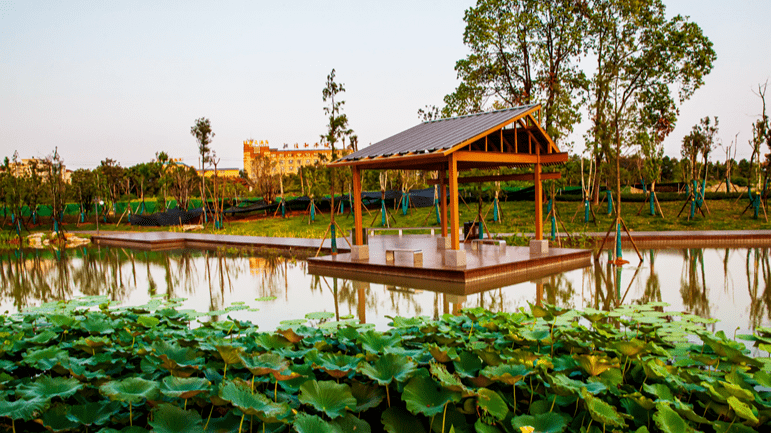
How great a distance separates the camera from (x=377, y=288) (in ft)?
28.2

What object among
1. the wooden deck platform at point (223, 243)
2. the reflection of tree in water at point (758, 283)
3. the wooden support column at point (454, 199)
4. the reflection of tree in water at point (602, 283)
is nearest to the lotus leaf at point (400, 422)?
the reflection of tree in water at point (758, 283)

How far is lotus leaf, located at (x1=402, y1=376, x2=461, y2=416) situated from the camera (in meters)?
2.30

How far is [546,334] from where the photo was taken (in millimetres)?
3393

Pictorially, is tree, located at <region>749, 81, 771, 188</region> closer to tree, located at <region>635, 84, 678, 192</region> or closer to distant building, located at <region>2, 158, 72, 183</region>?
tree, located at <region>635, 84, 678, 192</region>

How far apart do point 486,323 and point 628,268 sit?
6.97 m

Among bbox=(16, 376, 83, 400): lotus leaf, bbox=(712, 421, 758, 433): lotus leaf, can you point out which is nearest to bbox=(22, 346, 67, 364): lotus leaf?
bbox=(16, 376, 83, 400): lotus leaf

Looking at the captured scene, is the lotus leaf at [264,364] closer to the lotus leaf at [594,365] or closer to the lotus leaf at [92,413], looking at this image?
the lotus leaf at [92,413]

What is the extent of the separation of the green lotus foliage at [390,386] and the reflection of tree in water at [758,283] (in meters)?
2.58

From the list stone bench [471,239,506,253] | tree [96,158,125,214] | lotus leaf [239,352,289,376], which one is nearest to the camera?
lotus leaf [239,352,289,376]

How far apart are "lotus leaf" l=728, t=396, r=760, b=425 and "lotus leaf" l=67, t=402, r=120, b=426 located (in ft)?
9.04

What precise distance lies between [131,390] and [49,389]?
48 cm

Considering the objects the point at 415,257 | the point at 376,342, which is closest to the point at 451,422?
the point at 376,342

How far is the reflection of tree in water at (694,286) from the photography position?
633 centimetres

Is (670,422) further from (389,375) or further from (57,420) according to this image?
(57,420)
